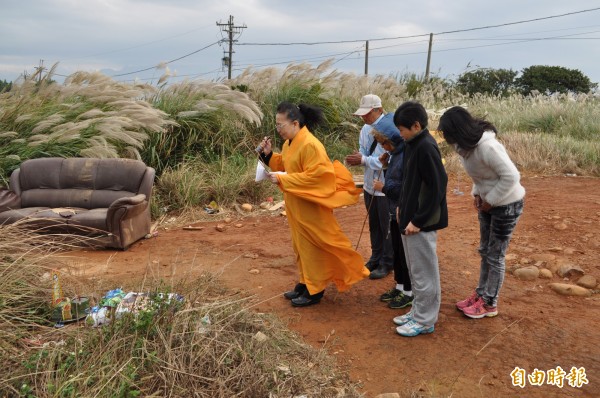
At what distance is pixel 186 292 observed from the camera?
152 inches

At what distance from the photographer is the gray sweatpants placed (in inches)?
154

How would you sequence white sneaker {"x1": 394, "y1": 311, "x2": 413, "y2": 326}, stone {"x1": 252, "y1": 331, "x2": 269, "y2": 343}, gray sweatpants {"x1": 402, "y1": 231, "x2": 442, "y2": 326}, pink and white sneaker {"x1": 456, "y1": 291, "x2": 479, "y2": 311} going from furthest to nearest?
pink and white sneaker {"x1": 456, "y1": 291, "x2": 479, "y2": 311} → white sneaker {"x1": 394, "y1": 311, "x2": 413, "y2": 326} → gray sweatpants {"x1": 402, "y1": 231, "x2": 442, "y2": 326} → stone {"x1": 252, "y1": 331, "x2": 269, "y2": 343}

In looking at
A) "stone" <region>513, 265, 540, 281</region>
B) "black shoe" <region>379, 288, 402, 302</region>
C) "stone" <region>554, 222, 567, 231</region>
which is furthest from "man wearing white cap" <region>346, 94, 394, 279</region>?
"stone" <region>554, 222, 567, 231</region>

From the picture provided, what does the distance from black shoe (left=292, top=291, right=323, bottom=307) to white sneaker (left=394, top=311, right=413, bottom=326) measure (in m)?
0.75

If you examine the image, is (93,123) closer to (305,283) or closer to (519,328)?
(305,283)

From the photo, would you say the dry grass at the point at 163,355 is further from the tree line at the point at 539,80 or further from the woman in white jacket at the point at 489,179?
the tree line at the point at 539,80

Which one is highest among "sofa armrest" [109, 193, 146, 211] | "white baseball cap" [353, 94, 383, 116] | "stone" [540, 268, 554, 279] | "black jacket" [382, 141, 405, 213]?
"white baseball cap" [353, 94, 383, 116]

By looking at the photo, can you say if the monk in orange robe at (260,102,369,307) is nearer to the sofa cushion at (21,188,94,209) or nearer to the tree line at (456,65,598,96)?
the sofa cushion at (21,188,94,209)

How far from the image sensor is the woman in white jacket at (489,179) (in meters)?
3.76

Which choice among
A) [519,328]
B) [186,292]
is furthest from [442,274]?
[186,292]

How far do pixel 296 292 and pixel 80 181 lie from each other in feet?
13.6

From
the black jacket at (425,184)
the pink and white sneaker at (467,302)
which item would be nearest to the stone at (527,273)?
the pink and white sneaker at (467,302)

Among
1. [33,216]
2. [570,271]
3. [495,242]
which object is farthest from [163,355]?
[33,216]

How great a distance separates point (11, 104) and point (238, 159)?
12.3 ft
